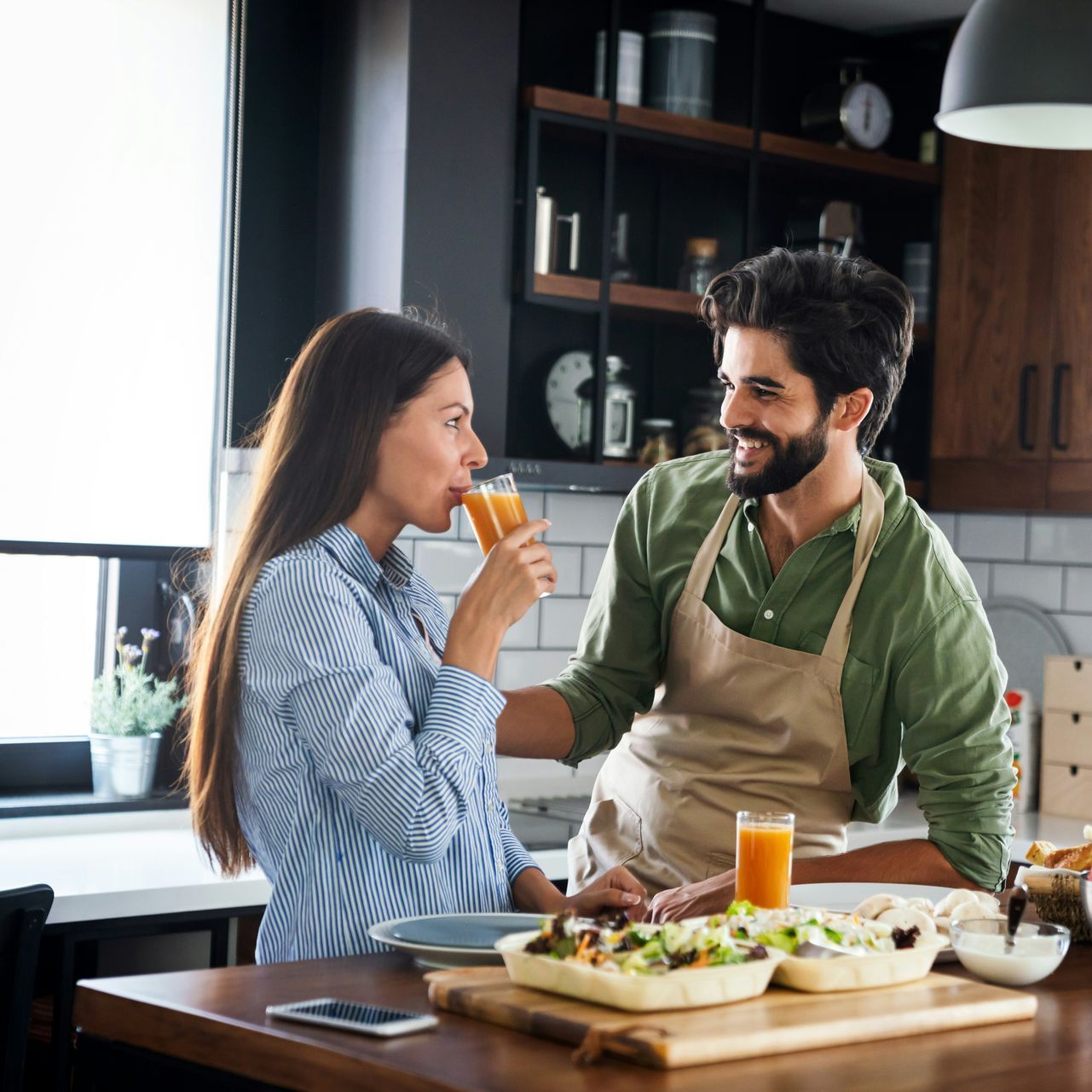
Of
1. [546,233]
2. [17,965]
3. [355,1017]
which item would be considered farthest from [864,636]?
[546,233]

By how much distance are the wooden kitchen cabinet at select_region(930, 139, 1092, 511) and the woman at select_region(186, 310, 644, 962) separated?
2.22m

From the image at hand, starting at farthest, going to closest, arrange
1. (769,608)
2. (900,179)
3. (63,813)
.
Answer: (900,179) < (63,813) < (769,608)

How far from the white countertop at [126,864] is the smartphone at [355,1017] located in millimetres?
1291

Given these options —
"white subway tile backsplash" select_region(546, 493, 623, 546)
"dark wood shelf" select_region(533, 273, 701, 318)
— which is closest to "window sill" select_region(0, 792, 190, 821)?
"white subway tile backsplash" select_region(546, 493, 623, 546)

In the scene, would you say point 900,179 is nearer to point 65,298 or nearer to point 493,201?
point 493,201

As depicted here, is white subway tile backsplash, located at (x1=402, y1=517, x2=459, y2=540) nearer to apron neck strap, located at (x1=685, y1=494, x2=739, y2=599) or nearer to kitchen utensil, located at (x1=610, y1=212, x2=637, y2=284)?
kitchen utensil, located at (x1=610, y1=212, x2=637, y2=284)

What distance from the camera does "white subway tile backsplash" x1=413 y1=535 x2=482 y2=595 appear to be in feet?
11.5

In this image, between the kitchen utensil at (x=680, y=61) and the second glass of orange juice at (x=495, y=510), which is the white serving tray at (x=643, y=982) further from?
the kitchen utensil at (x=680, y=61)

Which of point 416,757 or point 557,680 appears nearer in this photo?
point 416,757

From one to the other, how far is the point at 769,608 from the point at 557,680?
350 millimetres

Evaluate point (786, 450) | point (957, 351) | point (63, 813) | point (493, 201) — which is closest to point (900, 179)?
point (957, 351)

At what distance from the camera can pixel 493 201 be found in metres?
3.29

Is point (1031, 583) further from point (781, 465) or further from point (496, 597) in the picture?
point (496, 597)

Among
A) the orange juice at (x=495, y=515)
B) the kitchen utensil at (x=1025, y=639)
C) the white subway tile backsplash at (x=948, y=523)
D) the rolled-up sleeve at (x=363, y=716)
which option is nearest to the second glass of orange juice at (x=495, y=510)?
the orange juice at (x=495, y=515)
